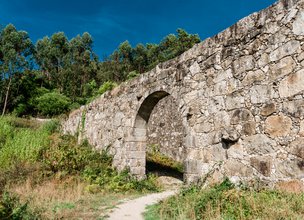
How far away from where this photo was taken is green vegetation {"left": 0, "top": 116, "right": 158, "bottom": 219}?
5601 millimetres

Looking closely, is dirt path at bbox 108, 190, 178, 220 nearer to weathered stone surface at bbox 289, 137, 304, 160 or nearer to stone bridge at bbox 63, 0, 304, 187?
stone bridge at bbox 63, 0, 304, 187

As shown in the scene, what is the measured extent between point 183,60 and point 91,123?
18.9ft

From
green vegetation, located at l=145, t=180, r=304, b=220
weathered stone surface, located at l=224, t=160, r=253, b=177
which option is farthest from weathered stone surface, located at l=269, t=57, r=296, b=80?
green vegetation, located at l=145, t=180, r=304, b=220

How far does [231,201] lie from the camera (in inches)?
155

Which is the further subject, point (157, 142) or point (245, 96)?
point (157, 142)

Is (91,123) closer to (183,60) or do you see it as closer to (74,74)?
(183,60)

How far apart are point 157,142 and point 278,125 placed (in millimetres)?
10023

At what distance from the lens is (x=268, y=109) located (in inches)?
178

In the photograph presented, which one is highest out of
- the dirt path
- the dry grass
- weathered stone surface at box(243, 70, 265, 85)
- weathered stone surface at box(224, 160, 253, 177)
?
weathered stone surface at box(243, 70, 265, 85)

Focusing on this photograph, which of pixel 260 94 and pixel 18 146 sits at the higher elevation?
pixel 260 94

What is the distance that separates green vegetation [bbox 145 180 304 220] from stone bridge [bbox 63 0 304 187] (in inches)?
18.2

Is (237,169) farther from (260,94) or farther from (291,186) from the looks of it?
(260,94)

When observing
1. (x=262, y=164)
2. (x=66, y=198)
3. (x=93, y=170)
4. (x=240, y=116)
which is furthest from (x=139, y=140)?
(x=262, y=164)

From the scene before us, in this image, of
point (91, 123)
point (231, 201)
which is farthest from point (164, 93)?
point (91, 123)
